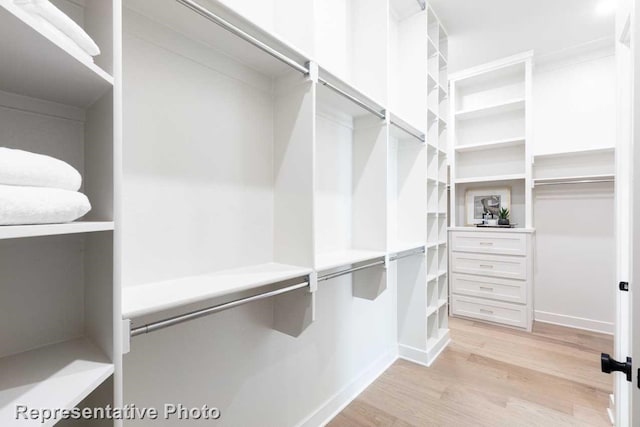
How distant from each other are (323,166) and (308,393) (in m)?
1.34

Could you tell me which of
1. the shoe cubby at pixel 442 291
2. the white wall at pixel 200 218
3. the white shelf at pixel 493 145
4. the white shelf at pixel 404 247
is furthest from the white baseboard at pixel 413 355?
the white shelf at pixel 493 145

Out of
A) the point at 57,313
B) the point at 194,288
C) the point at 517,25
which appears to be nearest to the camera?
the point at 57,313

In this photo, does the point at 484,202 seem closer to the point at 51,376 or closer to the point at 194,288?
the point at 194,288

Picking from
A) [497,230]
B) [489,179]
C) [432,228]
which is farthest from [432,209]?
[489,179]

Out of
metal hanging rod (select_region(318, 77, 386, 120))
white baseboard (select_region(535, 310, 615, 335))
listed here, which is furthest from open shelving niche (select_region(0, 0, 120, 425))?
white baseboard (select_region(535, 310, 615, 335))

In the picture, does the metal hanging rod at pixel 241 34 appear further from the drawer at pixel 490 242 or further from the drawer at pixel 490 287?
the drawer at pixel 490 287

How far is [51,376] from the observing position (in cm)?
61

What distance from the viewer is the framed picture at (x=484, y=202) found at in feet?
11.5

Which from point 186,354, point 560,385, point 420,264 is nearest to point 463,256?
point 420,264

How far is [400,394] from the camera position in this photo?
6.76 ft

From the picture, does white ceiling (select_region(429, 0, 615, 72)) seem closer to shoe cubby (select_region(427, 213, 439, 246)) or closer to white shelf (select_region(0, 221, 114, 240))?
shoe cubby (select_region(427, 213, 439, 246))

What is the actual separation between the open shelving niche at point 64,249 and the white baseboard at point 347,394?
134cm

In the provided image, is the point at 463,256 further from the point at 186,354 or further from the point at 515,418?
the point at 186,354

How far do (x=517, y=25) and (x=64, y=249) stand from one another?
149 inches
